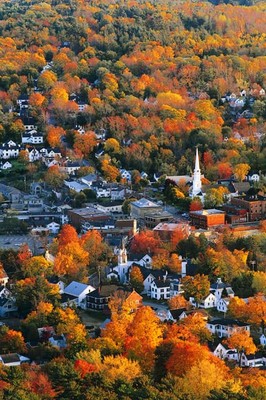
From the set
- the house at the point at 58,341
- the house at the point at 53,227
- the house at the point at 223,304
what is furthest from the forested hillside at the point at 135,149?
the house at the point at 53,227

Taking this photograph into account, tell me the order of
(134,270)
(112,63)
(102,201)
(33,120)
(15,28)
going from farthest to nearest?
(15,28) < (112,63) < (33,120) < (102,201) < (134,270)

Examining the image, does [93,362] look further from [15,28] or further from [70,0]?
[70,0]

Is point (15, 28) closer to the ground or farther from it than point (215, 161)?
farther from it

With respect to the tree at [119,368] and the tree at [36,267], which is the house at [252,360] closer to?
the tree at [119,368]

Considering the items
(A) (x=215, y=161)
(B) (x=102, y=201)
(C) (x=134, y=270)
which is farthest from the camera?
(A) (x=215, y=161)

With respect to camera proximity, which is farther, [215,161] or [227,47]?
[227,47]

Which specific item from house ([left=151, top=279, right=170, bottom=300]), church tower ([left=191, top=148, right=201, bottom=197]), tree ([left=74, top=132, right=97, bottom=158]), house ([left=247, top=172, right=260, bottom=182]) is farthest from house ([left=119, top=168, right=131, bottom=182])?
house ([left=151, top=279, right=170, bottom=300])

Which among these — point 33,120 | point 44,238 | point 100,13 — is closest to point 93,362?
point 44,238
